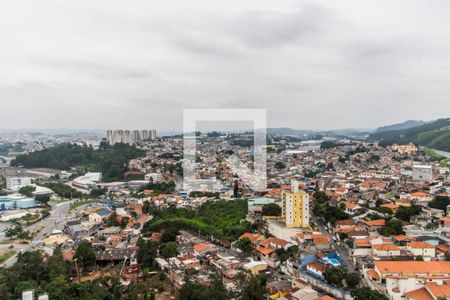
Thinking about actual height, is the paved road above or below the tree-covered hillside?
below

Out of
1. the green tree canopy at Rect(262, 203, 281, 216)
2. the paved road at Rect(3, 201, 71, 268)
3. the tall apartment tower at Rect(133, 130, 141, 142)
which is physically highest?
the tall apartment tower at Rect(133, 130, 141, 142)

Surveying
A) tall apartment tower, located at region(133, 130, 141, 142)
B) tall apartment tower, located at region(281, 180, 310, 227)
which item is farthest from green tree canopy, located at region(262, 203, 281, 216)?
tall apartment tower, located at region(133, 130, 141, 142)

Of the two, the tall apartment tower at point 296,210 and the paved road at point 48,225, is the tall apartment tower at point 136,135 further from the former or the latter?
the tall apartment tower at point 296,210

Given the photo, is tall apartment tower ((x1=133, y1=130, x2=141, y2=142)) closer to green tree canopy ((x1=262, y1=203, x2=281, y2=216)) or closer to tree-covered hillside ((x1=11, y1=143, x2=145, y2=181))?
tree-covered hillside ((x1=11, y1=143, x2=145, y2=181))

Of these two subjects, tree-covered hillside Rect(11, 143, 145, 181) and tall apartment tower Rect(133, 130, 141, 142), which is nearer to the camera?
tree-covered hillside Rect(11, 143, 145, 181)

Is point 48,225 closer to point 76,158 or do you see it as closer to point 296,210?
point 296,210

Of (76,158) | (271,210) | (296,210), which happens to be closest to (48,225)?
(271,210)

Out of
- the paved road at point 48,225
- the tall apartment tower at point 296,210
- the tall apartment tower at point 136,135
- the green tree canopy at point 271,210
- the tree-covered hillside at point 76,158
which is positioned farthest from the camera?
the tall apartment tower at point 136,135

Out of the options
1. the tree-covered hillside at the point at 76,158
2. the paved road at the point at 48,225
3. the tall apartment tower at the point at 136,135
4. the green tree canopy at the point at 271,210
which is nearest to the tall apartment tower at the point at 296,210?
the green tree canopy at the point at 271,210
